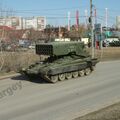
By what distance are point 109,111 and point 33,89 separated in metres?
7.11

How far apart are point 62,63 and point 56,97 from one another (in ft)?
18.9

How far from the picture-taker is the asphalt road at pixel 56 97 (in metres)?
13.5

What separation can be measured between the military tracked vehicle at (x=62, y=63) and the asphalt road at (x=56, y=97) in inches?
19.7

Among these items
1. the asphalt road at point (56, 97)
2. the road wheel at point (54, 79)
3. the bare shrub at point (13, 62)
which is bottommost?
the asphalt road at point (56, 97)

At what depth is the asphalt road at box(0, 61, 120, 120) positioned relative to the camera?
44.4 ft

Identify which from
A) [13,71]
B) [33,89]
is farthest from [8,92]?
[13,71]

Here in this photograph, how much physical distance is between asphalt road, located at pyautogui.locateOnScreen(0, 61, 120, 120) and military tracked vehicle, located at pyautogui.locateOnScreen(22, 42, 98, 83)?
1.64 ft

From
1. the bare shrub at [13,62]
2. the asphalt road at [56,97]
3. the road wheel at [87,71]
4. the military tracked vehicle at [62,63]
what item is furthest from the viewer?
the bare shrub at [13,62]

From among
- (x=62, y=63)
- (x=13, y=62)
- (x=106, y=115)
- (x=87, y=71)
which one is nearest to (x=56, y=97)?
(x=106, y=115)

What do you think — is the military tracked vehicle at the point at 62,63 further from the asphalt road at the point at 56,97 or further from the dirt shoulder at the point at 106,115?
the dirt shoulder at the point at 106,115

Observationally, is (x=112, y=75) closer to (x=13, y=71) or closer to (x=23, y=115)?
(x=13, y=71)

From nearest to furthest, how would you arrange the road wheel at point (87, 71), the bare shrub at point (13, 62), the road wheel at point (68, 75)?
the road wheel at point (68, 75) → the road wheel at point (87, 71) → the bare shrub at point (13, 62)

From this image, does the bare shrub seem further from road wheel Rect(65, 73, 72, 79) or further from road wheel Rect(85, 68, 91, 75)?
road wheel Rect(65, 73, 72, 79)

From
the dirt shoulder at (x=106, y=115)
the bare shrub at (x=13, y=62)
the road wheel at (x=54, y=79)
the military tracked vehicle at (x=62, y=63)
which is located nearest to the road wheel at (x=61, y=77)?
the military tracked vehicle at (x=62, y=63)
